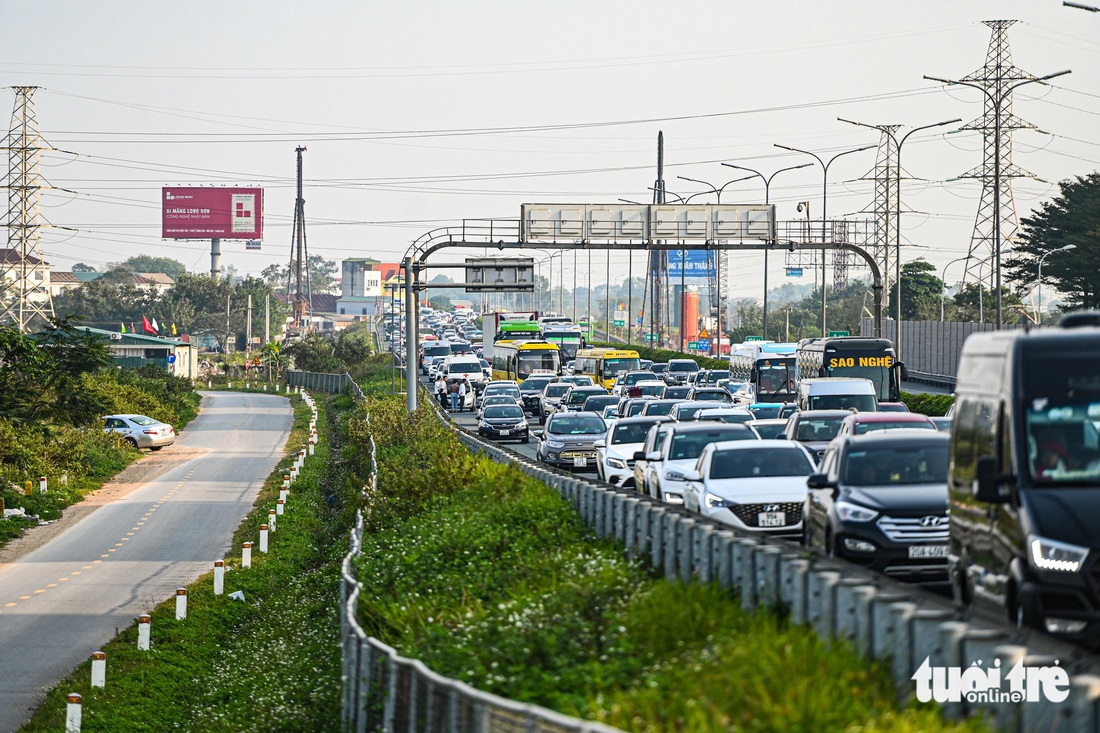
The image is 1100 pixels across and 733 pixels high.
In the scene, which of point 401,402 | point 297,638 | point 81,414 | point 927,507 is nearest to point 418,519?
point 297,638

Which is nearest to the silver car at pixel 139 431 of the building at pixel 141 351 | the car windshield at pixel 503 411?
the car windshield at pixel 503 411

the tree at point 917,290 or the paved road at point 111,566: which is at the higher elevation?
the tree at point 917,290

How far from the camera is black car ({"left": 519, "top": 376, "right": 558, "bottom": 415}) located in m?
66.1

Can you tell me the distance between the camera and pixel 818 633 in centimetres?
1024

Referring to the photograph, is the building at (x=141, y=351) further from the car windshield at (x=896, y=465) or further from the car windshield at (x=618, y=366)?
the car windshield at (x=896, y=465)

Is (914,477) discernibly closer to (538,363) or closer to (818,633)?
(818,633)

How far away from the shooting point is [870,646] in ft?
31.2

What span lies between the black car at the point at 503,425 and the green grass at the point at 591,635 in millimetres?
30922

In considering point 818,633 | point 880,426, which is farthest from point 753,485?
point 818,633

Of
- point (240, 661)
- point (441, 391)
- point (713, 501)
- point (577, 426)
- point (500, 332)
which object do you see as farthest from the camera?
point (500, 332)

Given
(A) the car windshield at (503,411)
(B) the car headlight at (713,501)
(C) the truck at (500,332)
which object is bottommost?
(A) the car windshield at (503,411)

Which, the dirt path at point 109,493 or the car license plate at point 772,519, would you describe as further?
the dirt path at point 109,493

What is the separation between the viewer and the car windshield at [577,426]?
37906mm

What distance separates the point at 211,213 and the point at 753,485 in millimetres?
145223
